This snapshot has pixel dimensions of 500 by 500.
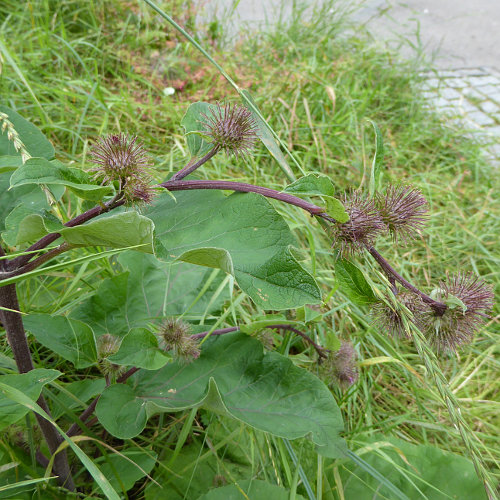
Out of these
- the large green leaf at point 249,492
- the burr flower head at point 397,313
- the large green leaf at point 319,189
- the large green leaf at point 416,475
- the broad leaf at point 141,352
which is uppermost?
the large green leaf at point 319,189

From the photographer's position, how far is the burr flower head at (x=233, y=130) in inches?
35.0

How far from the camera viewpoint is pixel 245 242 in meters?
0.82

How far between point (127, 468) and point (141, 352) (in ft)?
1.15

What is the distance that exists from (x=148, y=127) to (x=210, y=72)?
0.65m

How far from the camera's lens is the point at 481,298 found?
965mm

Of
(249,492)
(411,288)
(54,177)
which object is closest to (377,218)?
(411,288)

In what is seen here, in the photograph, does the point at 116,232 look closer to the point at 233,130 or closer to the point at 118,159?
the point at 118,159

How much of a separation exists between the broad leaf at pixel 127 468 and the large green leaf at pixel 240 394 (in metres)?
0.14

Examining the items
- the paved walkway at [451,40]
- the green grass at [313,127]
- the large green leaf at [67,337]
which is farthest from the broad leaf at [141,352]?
the paved walkway at [451,40]

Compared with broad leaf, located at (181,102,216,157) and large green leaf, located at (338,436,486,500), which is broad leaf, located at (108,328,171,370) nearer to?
broad leaf, located at (181,102,216,157)

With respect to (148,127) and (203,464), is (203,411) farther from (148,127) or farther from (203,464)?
(148,127)

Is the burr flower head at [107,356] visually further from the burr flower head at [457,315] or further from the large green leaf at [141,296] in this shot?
the burr flower head at [457,315]

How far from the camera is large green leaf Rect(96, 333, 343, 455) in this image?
1.09 meters

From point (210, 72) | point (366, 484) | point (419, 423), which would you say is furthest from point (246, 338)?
point (210, 72)
